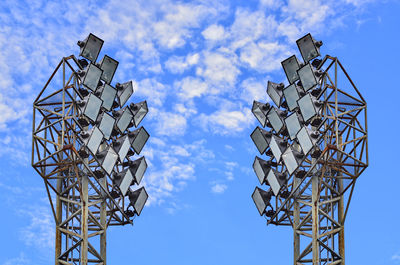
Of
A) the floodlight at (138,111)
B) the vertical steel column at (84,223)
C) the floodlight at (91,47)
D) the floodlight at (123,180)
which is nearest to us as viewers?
the vertical steel column at (84,223)

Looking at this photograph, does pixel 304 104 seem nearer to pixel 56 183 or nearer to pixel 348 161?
pixel 348 161

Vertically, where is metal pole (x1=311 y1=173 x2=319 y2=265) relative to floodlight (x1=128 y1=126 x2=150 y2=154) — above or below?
below

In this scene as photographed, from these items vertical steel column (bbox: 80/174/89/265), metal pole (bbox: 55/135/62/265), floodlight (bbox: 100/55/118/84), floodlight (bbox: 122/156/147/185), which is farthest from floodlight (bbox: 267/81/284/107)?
metal pole (bbox: 55/135/62/265)

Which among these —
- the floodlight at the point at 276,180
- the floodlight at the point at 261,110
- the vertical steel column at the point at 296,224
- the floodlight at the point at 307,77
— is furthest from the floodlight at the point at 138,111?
the vertical steel column at the point at 296,224

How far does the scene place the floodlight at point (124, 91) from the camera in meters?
55.1

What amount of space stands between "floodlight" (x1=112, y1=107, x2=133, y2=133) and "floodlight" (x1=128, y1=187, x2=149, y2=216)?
10.2ft

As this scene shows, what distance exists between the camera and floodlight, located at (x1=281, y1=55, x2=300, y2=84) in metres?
53.6

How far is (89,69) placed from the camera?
52.0 metres

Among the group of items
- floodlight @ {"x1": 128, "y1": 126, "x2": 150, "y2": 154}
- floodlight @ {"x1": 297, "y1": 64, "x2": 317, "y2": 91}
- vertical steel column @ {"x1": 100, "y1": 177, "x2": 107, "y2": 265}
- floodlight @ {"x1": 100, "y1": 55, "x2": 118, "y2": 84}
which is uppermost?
floodlight @ {"x1": 100, "y1": 55, "x2": 118, "y2": 84}

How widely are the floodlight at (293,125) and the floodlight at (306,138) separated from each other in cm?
114

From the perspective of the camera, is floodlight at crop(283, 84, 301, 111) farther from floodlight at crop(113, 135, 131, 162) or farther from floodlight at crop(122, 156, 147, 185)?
floodlight at crop(113, 135, 131, 162)

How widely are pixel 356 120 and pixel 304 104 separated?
2.52 m

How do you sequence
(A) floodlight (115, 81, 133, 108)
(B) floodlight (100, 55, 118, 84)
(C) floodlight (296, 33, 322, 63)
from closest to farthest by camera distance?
1. (C) floodlight (296, 33, 322, 63)
2. (B) floodlight (100, 55, 118, 84)
3. (A) floodlight (115, 81, 133, 108)

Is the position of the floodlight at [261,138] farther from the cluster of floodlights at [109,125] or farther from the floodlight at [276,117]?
the cluster of floodlights at [109,125]
